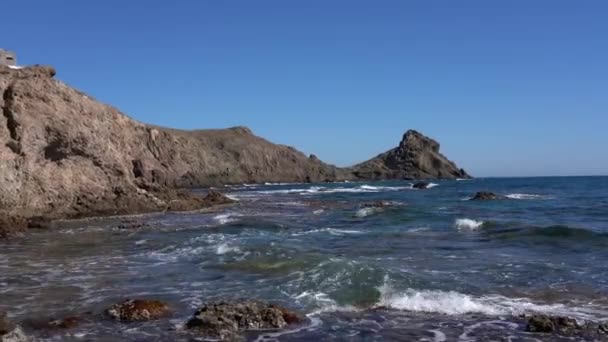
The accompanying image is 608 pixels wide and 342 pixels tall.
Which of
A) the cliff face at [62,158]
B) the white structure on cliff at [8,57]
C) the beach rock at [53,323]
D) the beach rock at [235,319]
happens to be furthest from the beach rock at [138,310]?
the white structure on cliff at [8,57]

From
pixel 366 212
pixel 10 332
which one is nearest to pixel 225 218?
pixel 366 212

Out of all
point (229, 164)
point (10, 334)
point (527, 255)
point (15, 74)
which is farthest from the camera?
point (229, 164)

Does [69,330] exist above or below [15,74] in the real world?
below

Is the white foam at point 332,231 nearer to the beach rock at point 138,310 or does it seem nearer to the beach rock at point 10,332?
the beach rock at point 138,310

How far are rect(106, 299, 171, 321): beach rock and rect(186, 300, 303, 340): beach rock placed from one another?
0.94 m

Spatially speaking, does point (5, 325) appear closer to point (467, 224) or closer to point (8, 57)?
point (467, 224)

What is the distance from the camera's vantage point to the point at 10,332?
8.79 m

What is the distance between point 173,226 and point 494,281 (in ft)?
56.0

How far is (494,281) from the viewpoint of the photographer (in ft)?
45.0

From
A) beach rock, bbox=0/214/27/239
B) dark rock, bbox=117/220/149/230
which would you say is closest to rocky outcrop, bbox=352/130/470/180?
dark rock, bbox=117/220/149/230

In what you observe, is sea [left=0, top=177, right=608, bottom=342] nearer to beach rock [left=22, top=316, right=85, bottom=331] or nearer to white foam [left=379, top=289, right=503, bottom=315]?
white foam [left=379, top=289, right=503, bottom=315]

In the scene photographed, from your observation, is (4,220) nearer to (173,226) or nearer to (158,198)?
(173,226)

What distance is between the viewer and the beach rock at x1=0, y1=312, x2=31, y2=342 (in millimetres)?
8438

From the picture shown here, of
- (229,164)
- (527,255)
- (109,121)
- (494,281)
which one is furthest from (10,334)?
(229,164)
